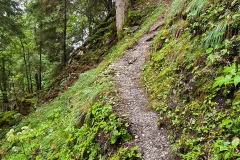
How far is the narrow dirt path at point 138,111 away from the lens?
295 cm

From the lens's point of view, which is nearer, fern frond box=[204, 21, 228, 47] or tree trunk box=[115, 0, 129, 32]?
fern frond box=[204, 21, 228, 47]

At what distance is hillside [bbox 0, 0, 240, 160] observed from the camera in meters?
2.54

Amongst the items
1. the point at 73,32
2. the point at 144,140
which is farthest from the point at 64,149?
the point at 73,32

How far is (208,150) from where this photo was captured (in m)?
2.38

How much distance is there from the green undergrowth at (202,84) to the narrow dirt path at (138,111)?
0.16 metres

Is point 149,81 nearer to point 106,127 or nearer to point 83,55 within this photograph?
point 106,127

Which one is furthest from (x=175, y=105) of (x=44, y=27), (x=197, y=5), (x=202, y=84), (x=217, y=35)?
(x=44, y=27)

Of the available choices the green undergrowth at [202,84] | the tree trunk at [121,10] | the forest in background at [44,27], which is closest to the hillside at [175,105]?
the green undergrowth at [202,84]

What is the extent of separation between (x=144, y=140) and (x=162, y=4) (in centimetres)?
829

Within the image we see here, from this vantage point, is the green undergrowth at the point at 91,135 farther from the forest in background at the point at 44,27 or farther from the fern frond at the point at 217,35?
the forest in background at the point at 44,27

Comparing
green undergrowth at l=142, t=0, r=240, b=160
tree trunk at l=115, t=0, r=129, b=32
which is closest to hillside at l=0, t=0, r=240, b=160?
green undergrowth at l=142, t=0, r=240, b=160

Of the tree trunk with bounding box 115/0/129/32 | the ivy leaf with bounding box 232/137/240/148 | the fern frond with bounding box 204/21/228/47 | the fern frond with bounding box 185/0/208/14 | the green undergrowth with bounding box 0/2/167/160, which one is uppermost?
the tree trunk with bounding box 115/0/129/32

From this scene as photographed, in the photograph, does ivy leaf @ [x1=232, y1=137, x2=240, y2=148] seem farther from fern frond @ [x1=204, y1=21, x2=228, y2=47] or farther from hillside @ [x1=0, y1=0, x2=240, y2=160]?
fern frond @ [x1=204, y1=21, x2=228, y2=47]

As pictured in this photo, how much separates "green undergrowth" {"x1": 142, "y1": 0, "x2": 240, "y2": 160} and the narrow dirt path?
0.51 ft
